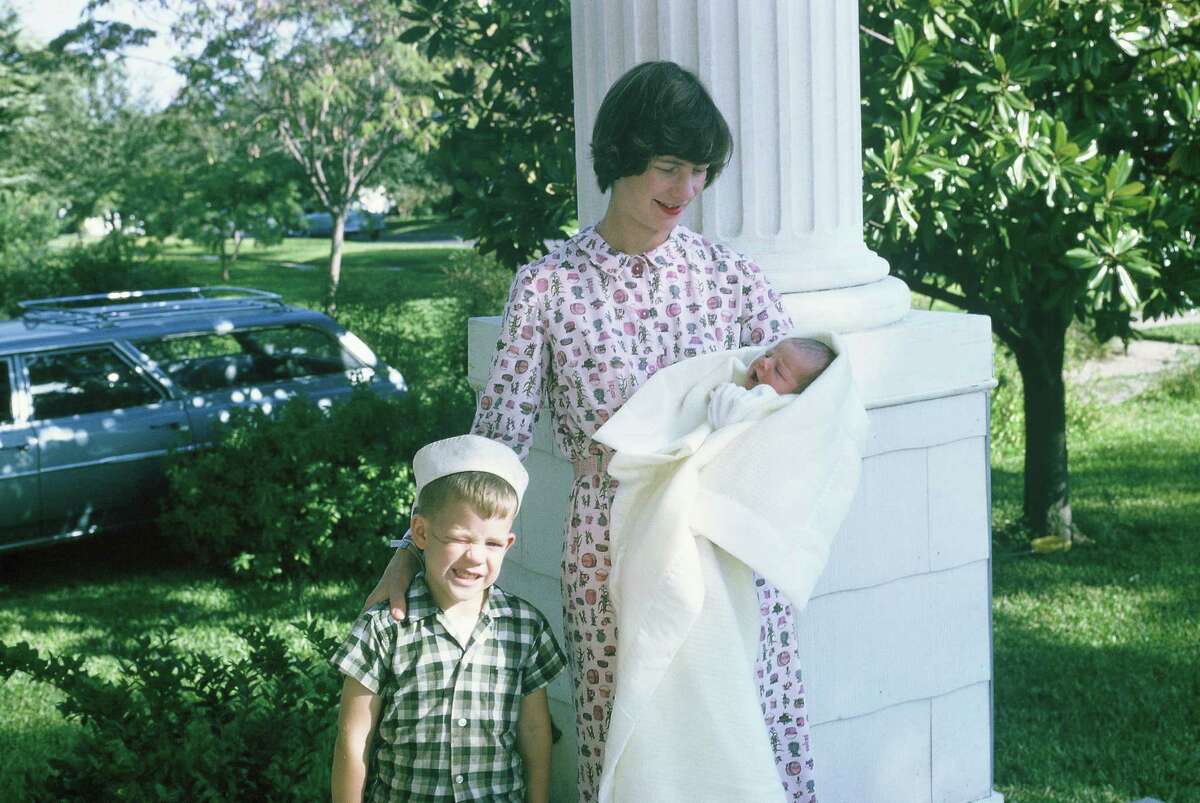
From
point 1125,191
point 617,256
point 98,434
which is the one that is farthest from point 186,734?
point 98,434

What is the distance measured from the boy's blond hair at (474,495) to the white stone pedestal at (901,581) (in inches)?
36.3

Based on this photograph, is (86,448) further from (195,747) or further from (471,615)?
(471,615)

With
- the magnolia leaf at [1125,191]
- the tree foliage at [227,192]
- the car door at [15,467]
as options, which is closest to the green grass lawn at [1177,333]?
the magnolia leaf at [1125,191]

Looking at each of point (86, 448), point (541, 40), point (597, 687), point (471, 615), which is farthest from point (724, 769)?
point (86, 448)

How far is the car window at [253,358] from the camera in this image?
8.46 meters

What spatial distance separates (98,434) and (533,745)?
19.1ft

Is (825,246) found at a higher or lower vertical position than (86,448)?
higher

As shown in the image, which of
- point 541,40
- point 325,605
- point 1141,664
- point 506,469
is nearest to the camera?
point 506,469

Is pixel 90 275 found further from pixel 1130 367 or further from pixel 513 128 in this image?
pixel 1130 367

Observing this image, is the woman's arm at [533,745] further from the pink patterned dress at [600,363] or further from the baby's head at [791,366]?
the baby's head at [791,366]

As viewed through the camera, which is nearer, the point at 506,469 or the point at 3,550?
the point at 506,469

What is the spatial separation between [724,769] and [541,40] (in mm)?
4768

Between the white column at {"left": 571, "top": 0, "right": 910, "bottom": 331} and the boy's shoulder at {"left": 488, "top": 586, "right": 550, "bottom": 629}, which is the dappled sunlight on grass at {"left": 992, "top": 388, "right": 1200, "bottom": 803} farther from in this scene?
the boy's shoulder at {"left": 488, "top": 586, "right": 550, "bottom": 629}

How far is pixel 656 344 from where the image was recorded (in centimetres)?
277
